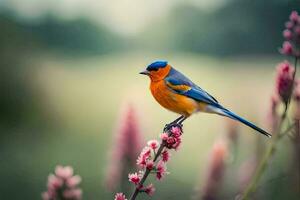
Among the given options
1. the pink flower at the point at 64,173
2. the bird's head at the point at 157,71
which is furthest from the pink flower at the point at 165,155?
the bird's head at the point at 157,71

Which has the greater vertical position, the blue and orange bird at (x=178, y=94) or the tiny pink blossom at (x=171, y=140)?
the blue and orange bird at (x=178, y=94)

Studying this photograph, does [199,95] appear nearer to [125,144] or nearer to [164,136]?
[125,144]

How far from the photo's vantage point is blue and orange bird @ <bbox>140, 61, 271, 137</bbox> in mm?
3269

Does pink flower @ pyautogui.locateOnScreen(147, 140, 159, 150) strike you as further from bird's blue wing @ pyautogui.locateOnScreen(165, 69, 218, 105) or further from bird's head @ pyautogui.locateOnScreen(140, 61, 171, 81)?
bird's head @ pyautogui.locateOnScreen(140, 61, 171, 81)

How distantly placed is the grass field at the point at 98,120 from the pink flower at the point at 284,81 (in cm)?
419

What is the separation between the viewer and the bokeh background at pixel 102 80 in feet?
35.2

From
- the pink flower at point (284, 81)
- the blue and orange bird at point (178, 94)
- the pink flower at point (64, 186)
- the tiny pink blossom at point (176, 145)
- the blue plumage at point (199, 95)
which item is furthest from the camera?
A: the blue and orange bird at point (178, 94)

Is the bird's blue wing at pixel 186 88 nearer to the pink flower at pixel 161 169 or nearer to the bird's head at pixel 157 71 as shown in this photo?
the bird's head at pixel 157 71

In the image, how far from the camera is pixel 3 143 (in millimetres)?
12883

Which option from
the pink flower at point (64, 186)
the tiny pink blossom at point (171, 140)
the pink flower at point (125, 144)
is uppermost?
the pink flower at point (125, 144)

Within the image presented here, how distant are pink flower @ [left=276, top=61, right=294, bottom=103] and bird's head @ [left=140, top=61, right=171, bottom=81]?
1.05 meters

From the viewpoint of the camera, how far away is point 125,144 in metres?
3.54

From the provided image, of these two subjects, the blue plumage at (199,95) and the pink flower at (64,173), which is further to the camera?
the blue plumage at (199,95)

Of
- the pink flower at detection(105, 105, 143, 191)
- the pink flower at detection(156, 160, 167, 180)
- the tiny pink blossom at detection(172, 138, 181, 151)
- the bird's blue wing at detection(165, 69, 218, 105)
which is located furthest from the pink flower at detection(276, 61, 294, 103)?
the pink flower at detection(105, 105, 143, 191)
